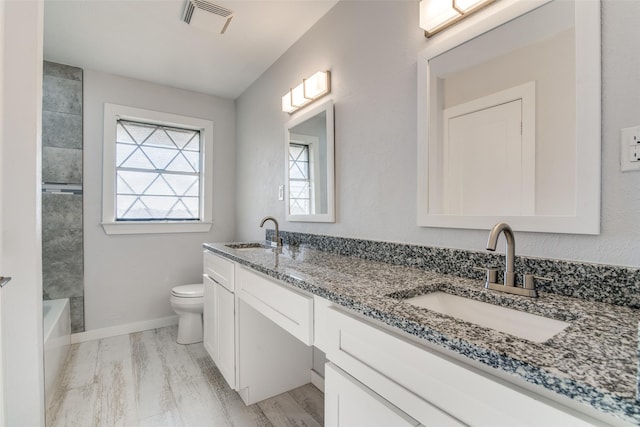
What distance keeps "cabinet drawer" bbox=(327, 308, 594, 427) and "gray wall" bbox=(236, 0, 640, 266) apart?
584 mm

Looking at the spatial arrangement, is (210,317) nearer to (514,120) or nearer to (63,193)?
(63,193)

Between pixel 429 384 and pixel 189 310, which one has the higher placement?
pixel 429 384

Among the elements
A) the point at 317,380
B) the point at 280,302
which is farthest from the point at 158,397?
the point at 280,302

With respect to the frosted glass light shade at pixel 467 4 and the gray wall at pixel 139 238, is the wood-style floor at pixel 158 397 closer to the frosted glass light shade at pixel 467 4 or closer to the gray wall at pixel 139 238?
the gray wall at pixel 139 238

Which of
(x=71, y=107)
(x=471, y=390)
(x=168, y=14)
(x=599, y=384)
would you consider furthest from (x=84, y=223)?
(x=599, y=384)

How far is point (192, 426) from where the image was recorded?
5.08 ft

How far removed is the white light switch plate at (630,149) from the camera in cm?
78

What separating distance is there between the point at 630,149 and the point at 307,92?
5.23ft

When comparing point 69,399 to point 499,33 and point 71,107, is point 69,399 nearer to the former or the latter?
point 71,107

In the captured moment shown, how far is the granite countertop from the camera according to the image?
43 cm

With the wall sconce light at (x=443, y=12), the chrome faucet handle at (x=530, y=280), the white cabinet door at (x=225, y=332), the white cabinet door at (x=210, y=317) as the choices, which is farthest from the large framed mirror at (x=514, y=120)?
the white cabinet door at (x=210, y=317)

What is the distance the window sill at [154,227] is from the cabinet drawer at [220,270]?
1.00 meters

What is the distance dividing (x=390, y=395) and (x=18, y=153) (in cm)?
167

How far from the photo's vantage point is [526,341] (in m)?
0.56
